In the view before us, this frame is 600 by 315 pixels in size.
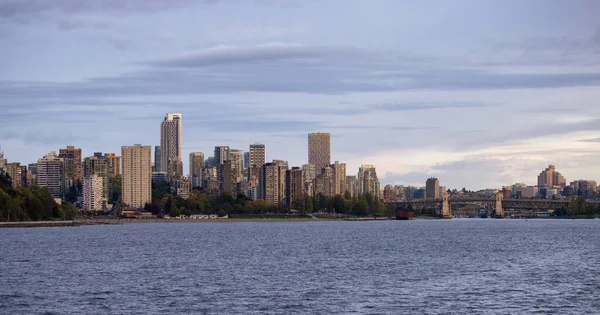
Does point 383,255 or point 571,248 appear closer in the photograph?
point 383,255

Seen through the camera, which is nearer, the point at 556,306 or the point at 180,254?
the point at 556,306

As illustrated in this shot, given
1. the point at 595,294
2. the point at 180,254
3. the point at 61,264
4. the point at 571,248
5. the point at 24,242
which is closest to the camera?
the point at 595,294

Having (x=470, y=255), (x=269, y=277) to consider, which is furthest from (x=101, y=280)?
(x=470, y=255)

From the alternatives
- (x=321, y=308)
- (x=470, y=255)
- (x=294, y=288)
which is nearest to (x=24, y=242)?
(x=470, y=255)

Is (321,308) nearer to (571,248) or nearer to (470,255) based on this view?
(470,255)

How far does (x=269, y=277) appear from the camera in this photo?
238 ft

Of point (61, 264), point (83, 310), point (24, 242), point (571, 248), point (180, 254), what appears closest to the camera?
point (83, 310)

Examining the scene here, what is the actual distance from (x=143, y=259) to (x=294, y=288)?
3229cm

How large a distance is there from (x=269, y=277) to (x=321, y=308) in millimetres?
18283

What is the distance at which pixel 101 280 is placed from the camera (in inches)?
2785

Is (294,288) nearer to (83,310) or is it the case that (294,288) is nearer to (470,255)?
(83,310)

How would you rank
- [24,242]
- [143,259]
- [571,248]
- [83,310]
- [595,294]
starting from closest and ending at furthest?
1. [83,310]
2. [595,294]
3. [143,259]
4. [571,248]
5. [24,242]

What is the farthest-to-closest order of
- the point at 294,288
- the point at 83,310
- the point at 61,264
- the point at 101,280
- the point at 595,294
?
the point at 61,264
the point at 101,280
the point at 294,288
the point at 595,294
the point at 83,310

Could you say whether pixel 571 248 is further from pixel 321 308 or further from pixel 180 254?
pixel 321 308
